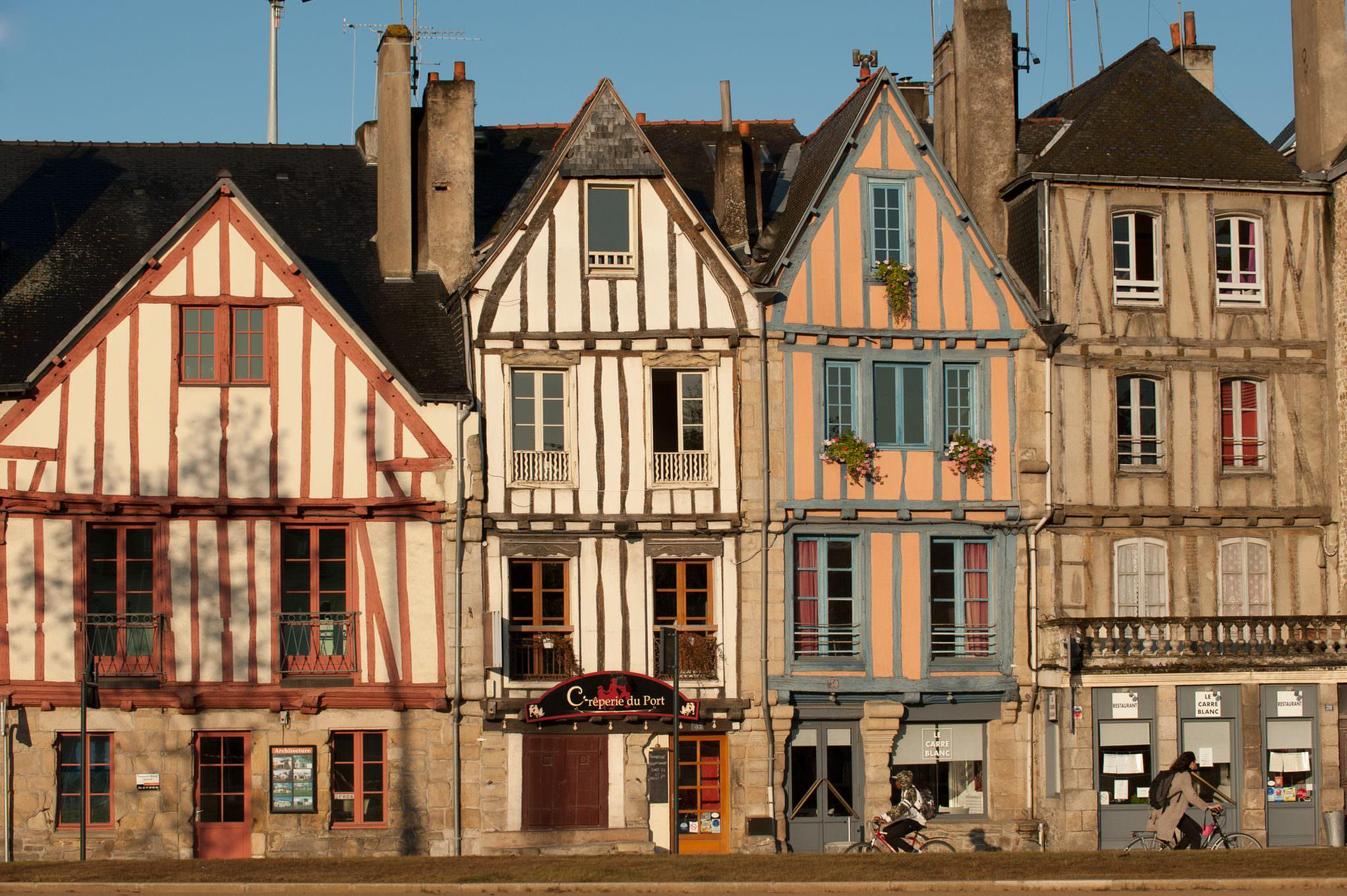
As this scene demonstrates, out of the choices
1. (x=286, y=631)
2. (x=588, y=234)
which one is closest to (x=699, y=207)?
(x=588, y=234)

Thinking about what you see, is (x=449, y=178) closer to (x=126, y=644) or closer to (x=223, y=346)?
(x=223, y=346)

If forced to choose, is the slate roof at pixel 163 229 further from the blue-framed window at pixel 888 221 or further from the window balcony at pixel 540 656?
the blue-framed window at pixel 888 221

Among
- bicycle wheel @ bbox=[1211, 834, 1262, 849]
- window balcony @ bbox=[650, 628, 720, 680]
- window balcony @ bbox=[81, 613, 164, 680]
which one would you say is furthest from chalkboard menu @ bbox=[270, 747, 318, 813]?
bicycle wheel @ bbox=[1211, 834, 1262, 849]

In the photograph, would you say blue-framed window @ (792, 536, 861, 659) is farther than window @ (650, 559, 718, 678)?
Yes

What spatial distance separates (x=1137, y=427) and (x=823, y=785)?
6.98 m

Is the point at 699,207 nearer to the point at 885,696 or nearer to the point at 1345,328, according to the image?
the point at 885,696

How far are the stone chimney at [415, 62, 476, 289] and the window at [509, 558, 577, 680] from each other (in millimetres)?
4573

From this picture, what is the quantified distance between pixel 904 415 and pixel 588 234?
5174mm

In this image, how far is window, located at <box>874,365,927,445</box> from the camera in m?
28.5

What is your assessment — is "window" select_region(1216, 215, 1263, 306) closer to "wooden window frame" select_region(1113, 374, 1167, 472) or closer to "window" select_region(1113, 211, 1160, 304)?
"window" select_region(1113, 211, 1160, 304)

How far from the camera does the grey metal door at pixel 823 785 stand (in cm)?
2777

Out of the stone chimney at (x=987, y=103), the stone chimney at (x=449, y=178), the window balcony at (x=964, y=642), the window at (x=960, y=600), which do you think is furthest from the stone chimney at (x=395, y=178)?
the window balcony at (x=964, y=642)

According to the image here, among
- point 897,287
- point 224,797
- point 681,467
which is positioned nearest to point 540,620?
point 681,467

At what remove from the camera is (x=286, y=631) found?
2709 cm
